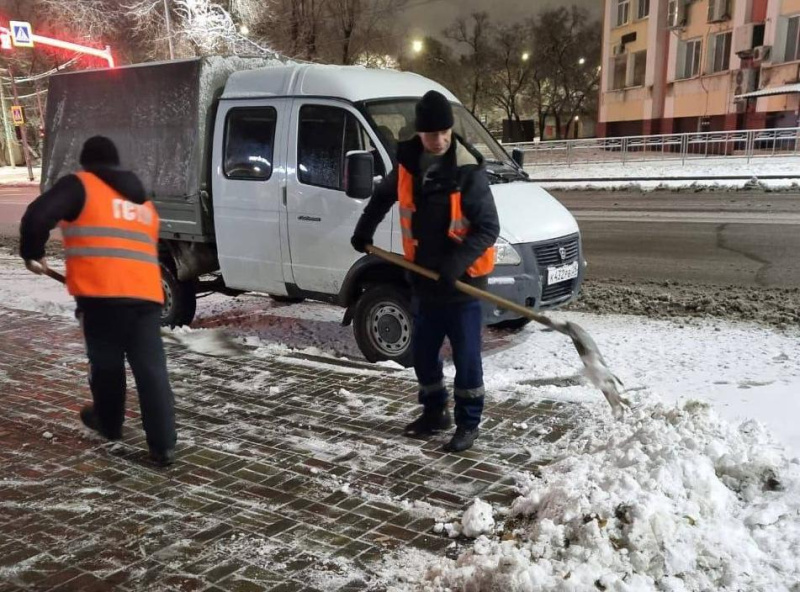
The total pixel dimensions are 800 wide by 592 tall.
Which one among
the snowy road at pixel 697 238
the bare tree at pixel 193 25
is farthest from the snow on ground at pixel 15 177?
the snowy road at pixel 697 238

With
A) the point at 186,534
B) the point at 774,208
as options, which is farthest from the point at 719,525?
the point at 774,208

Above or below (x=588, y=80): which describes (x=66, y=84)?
below

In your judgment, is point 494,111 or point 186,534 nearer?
point 186,534

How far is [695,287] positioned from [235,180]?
18.9ft

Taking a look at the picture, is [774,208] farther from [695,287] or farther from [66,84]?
[66,84]

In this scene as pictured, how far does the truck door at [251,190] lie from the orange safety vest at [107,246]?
2.40 metres

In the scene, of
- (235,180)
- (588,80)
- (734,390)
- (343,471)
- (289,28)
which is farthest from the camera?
(588,80)

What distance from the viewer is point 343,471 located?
13.7 feet

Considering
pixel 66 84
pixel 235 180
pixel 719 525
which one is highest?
pixel 66 84

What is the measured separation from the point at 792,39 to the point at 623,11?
1349 centimetres

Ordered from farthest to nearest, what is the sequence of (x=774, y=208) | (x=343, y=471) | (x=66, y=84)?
(x=774, y=208) → (x=66, y=84) → (x=343, y=471)

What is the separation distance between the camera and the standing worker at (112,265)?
3836 millimetres

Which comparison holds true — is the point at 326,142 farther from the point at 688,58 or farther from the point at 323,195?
the point at 688,58

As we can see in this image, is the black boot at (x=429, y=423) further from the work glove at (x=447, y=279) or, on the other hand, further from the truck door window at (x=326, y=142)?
the truck door window at (x=326, y=142)
